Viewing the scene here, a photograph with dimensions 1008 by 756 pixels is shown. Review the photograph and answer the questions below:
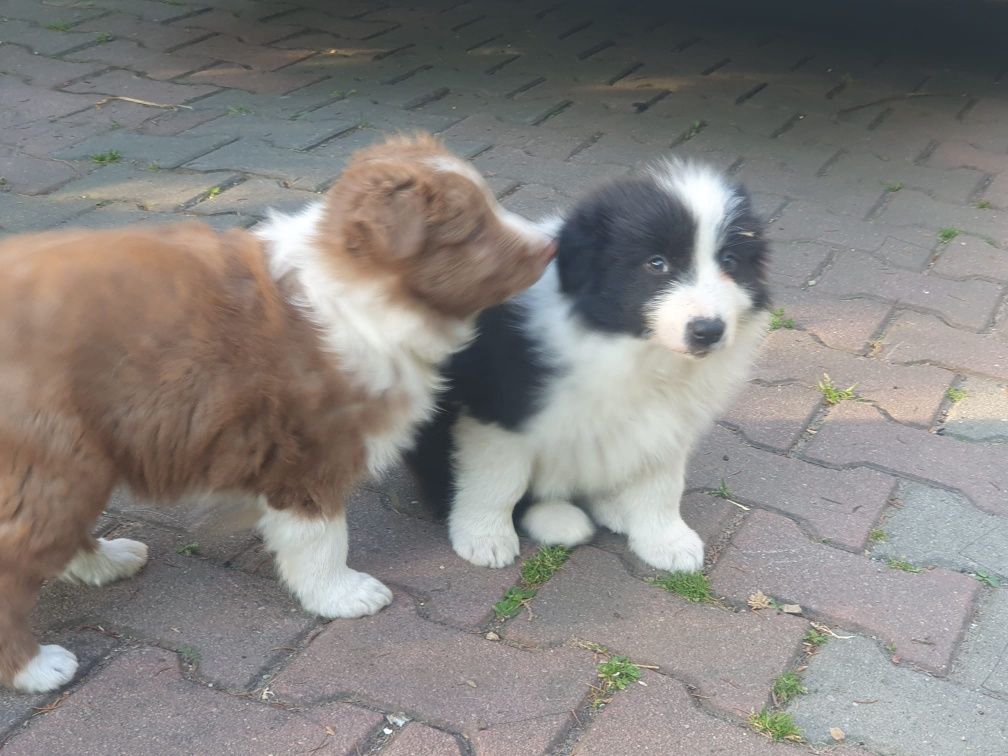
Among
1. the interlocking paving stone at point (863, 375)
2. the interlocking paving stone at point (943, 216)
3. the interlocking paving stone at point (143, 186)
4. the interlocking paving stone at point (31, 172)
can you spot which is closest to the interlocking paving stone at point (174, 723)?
the interlocking paving stone at point (863, 375)

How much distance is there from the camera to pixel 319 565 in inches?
114

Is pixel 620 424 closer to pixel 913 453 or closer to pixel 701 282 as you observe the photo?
pixel 701 282

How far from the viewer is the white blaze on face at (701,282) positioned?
279 centimetres

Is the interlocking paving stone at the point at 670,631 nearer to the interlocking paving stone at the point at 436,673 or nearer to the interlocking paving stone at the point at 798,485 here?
the interlocking paving stone at the point at 436,673

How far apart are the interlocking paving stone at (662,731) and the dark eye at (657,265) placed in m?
1.05

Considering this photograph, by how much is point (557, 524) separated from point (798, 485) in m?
0.84

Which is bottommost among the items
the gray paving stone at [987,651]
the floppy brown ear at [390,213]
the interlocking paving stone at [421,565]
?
the gray paving stone at [987,651]

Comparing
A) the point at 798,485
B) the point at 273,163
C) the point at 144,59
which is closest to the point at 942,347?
the point at 798,485

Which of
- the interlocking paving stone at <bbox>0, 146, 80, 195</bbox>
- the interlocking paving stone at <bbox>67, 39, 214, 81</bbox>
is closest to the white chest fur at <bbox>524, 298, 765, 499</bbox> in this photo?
the interlocking paving stone at <bbox>0, 146, 80, 195</bbox>

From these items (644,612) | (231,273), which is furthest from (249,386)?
(644,612)

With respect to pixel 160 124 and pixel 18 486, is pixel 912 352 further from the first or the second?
A: pixel 160 124

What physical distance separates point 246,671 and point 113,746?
1.18ft

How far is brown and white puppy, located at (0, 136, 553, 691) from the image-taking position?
2.41 meters

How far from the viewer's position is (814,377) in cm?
416
